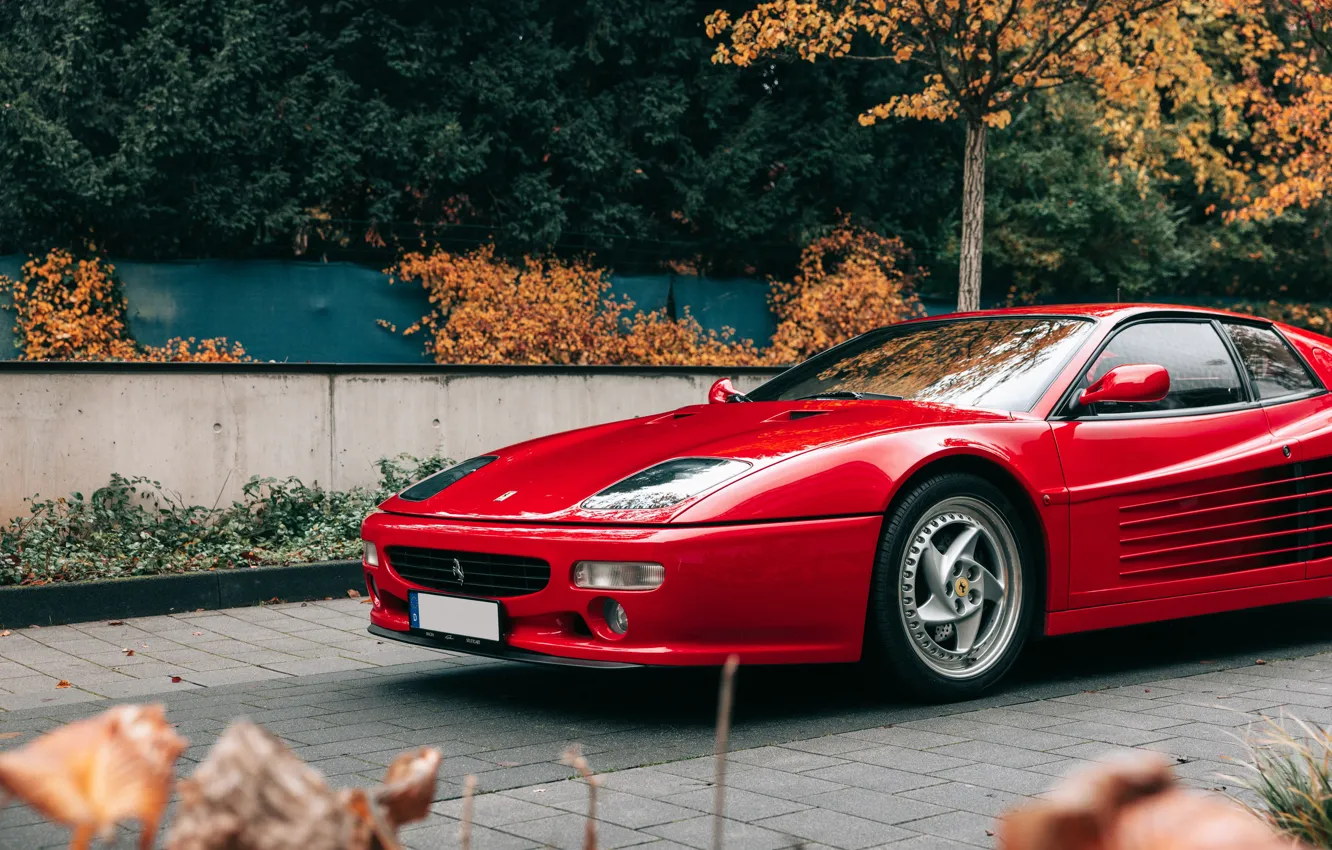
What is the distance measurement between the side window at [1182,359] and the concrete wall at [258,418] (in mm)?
4992

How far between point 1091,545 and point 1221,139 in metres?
20.0

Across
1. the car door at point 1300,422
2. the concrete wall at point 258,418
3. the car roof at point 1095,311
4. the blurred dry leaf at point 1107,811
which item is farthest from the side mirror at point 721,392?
the blurred dry leaf at point 1107,811

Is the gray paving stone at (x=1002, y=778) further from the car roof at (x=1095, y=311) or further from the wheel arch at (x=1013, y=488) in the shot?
the car roof at (x=1095, y=311)

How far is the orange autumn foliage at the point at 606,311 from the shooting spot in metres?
16.0

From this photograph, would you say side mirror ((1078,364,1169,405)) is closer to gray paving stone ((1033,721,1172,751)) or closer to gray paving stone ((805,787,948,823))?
gray paving stone ((1033,721,1172,751))

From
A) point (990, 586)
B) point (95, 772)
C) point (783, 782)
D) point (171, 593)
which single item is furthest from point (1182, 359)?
point (95, 772)

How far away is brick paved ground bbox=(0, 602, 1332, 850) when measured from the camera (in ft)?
11.1

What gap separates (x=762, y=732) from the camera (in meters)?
4.38

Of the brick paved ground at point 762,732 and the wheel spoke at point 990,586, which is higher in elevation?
the wheel spoke at point 990,586

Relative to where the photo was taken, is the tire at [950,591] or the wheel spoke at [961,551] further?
the wheel spoke at [961,551]

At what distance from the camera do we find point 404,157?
1597 cm

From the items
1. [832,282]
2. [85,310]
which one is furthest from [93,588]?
[832,282]

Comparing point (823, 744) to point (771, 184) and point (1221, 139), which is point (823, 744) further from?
point (1221, 139)

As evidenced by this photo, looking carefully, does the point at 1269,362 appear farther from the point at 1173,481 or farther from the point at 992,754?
the point at 992,754
